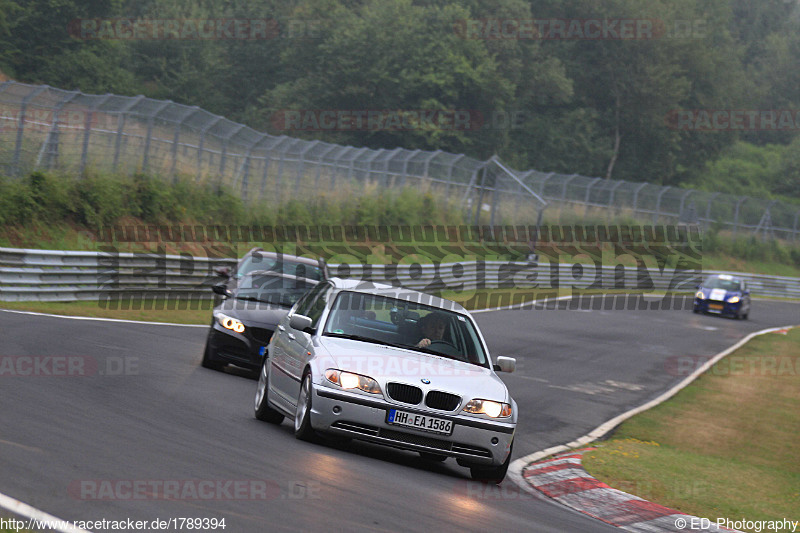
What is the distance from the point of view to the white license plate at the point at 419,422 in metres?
8.56

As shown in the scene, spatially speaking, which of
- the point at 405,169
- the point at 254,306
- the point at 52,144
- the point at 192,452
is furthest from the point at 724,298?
the point at 192,452

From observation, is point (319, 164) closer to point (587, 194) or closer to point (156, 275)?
point (156, 275)

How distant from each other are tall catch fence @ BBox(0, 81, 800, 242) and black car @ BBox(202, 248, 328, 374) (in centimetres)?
1060

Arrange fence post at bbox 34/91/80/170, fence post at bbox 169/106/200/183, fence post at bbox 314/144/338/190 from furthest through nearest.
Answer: fence post at bbox 314/144/338/190, fence post at bbox 169/106/200/183, fence post at bbox 34/91/80/170

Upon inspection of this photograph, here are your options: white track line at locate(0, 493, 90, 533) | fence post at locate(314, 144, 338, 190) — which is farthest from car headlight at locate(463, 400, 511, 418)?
fence post at locate(314, 144, 338, 190)

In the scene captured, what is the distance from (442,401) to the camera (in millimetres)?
8672

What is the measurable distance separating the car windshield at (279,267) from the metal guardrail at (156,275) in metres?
4.92

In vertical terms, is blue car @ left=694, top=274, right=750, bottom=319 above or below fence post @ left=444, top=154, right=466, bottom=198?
below

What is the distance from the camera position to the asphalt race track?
6141mm

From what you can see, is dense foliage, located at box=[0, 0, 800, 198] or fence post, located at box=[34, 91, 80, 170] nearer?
fence post, located at box=[34, 91, 80, 170]

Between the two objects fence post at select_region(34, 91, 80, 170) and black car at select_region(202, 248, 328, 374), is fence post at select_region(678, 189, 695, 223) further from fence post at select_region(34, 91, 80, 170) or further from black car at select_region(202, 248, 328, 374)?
black car at select_region(202, 248, 328, 374)

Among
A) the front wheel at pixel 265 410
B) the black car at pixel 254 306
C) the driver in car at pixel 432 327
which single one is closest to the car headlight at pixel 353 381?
the driver in car at pixel 432 327

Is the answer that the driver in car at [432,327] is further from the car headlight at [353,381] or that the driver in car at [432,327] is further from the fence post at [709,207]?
the fence post at [709,207]

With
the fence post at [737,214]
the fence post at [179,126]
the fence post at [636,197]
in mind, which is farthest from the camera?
the fence post at [737,214]
